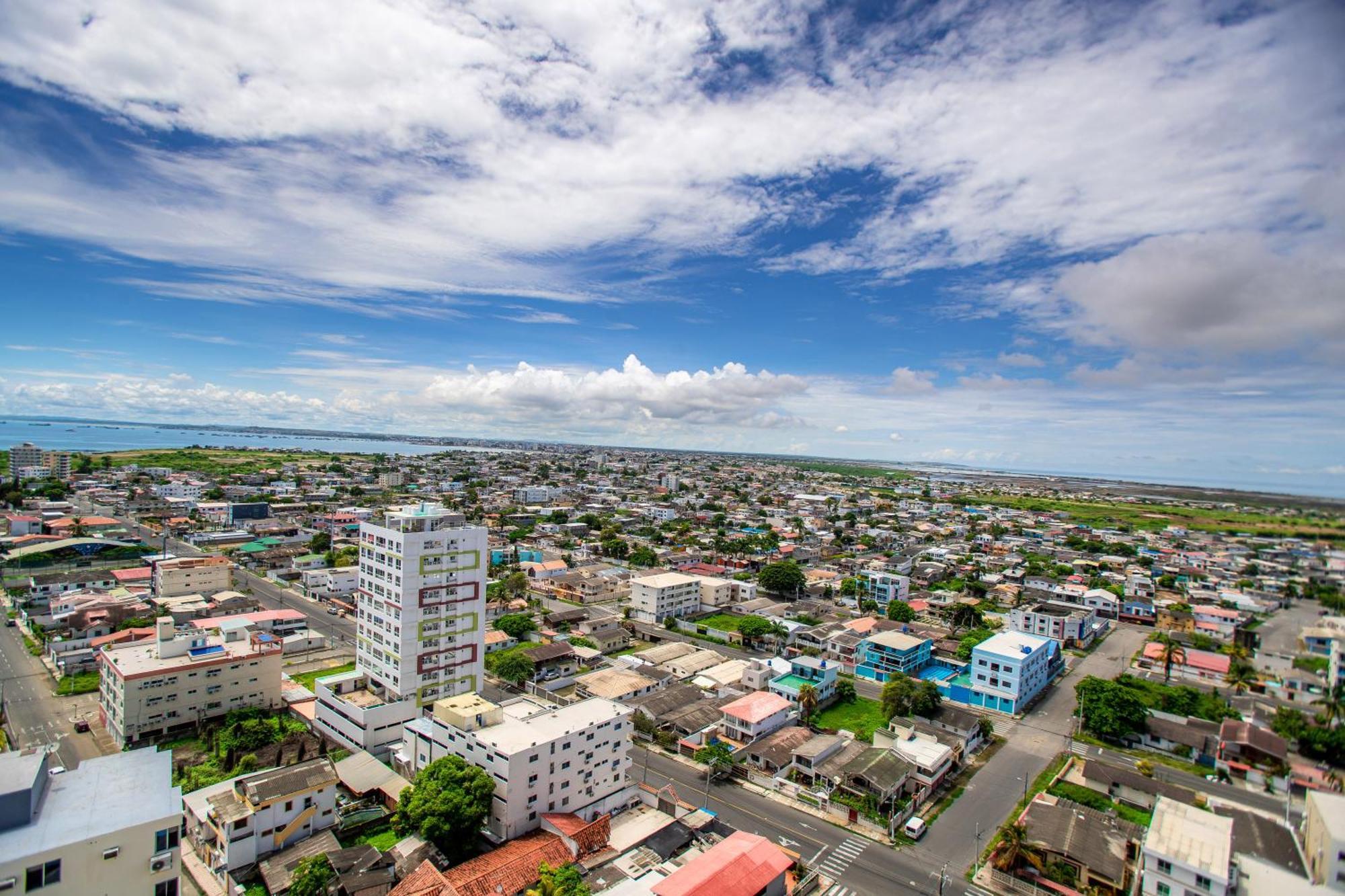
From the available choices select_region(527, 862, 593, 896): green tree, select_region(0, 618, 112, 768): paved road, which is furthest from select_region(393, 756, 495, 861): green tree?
select_region(0, 618, 112, 768): paved road

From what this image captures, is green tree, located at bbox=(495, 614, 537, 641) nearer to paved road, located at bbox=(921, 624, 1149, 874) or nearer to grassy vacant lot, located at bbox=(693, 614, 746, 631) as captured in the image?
grassy vacant lot, located at bbox=(693, 614, 746, 631)

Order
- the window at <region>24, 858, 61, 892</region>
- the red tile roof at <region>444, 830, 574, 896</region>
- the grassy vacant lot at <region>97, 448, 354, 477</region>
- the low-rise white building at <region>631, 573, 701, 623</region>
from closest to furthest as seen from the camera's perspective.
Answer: the window at <region>24, 858, 61, 892</region> < the red tile roof at <region>444, 830, 574, 896</region> < the low-rise white building at <region>631, 573, 701, 623</region> < the grassy vacant lot at <region>97, 448, 354, 477</region>

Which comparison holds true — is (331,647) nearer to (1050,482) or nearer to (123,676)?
(123,676)

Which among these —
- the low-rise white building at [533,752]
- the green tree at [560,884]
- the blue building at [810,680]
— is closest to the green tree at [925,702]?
the blue building at [810,680]

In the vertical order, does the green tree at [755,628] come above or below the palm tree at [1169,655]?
below

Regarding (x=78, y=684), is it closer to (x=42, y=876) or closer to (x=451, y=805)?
(x=42, y=876)

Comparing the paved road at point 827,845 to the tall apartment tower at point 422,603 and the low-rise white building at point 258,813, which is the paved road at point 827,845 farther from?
the low-rise white building at point 258,813

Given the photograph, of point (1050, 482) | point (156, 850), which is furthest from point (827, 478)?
point (156, 850)
